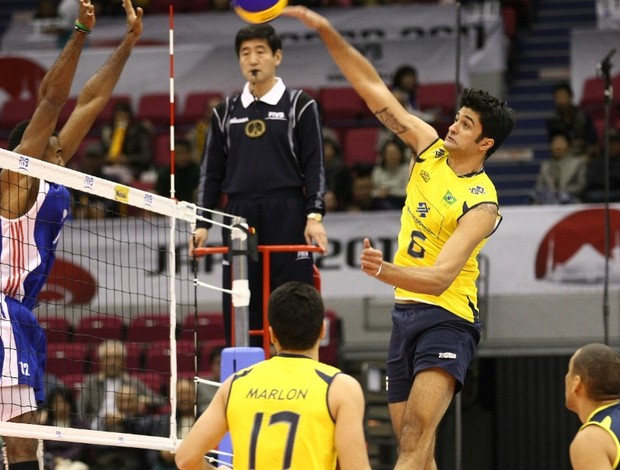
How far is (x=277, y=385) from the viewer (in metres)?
5.67

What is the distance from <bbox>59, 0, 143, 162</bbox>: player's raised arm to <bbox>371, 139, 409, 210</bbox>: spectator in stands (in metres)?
6.48

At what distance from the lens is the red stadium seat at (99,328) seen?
541 inches

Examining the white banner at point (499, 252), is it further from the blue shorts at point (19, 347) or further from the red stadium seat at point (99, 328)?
the blue shorts at point (19, 347)

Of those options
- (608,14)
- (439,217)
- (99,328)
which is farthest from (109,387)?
(608,14)

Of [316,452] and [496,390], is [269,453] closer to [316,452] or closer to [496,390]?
[316,452]

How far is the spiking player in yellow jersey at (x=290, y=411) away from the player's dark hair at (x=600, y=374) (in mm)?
1163

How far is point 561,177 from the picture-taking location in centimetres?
1466

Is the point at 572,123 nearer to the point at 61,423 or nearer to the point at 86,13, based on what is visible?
the point at 61,423

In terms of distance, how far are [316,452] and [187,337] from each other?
27.0 feet

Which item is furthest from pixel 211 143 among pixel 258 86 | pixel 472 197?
pixel 472 197

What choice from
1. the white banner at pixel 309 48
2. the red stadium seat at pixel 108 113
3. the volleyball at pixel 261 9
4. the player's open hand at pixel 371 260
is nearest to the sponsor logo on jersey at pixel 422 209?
the player's open hand at pixel 371 260

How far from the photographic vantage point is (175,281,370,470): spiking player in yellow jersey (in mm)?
5559

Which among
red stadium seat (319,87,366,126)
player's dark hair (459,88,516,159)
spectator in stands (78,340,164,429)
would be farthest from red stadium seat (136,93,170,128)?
player's dark hair (459,88,516,159)

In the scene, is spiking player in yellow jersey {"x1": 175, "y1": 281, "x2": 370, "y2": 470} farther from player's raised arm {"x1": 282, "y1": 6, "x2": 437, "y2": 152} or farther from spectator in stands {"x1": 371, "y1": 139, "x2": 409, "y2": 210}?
spectator in stands {"x1": 371, "y1": 139, "x2": 409, "y2": 210}
